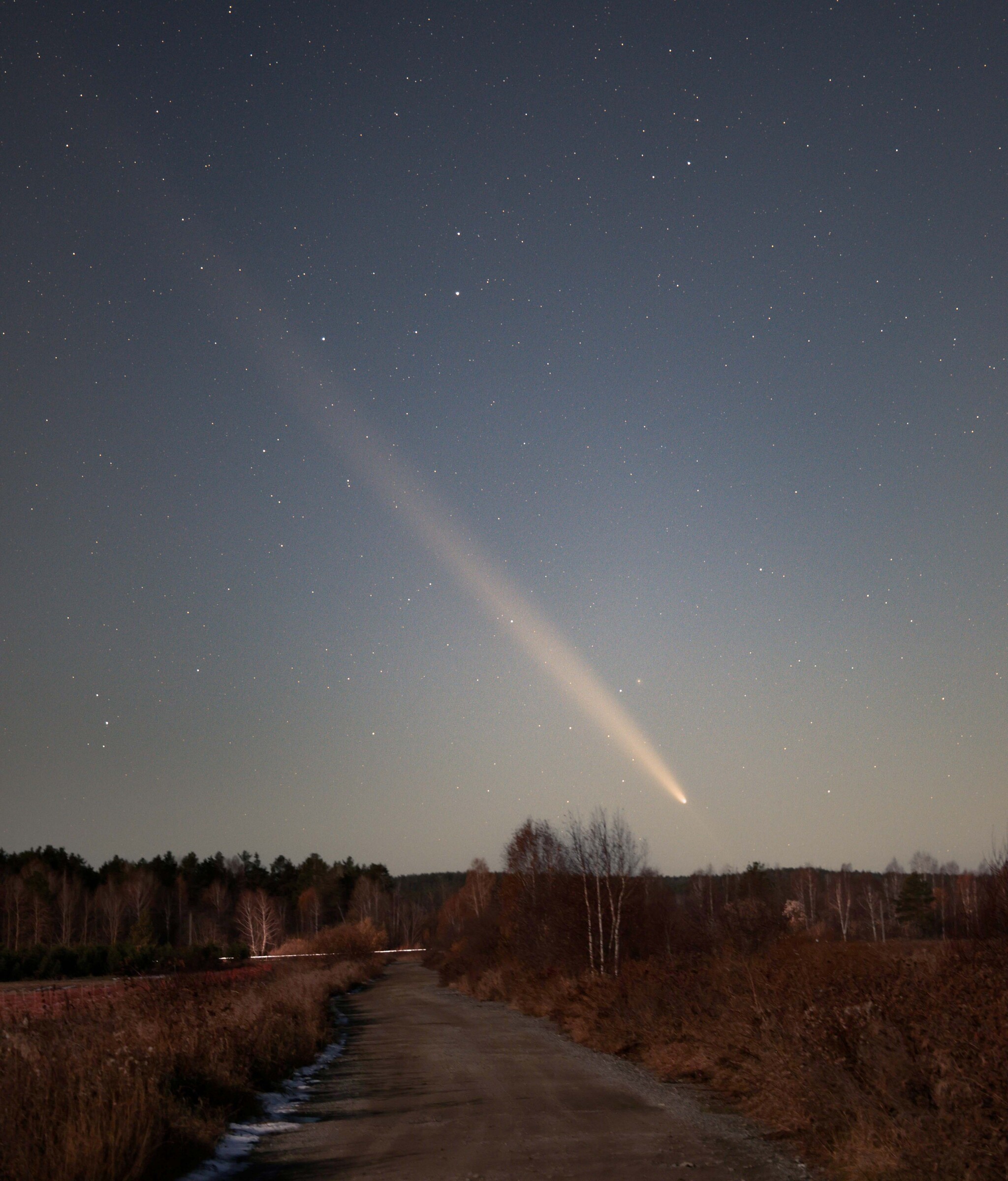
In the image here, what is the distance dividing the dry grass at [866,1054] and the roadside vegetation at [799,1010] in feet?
0.06

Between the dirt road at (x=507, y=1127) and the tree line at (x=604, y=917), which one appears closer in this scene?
the dirt road at (x=507, y=1127)

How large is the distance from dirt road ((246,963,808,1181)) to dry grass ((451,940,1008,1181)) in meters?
0.62

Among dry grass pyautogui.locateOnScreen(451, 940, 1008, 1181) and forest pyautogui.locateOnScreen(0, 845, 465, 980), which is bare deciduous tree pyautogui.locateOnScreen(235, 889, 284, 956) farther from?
dry grass pyautogui.locateOnScreen(451, 940, 1008, 1181)

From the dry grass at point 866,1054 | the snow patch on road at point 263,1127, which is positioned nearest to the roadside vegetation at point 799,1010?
the dry grass at point 866,1054

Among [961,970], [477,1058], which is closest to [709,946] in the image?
[477,1058]

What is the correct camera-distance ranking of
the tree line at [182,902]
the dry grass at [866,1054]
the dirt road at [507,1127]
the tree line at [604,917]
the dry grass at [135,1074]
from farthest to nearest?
the tree line at [182,902]
the tree line at [604,917]
the dirt road at [507,1127]
the dry grass at [135,1074]
the dry grass at [866,1054]

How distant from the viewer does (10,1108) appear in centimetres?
757

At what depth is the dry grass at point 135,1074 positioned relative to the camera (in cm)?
729

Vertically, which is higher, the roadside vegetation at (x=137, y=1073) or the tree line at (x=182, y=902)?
the roadside vegetation at (x=137, y=1073)

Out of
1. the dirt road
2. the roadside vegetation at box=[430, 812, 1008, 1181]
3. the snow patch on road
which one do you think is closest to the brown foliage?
the roadside vegetation at box=[430, 812, 1008, 1181]

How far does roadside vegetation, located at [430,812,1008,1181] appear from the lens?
24.1 feet

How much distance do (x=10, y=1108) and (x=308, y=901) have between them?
122940 millimetres

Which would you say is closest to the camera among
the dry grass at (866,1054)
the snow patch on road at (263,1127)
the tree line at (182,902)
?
the dry grass at (866,1054)

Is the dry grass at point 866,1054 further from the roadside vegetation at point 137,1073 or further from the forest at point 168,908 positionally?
the forest at point 168,908
